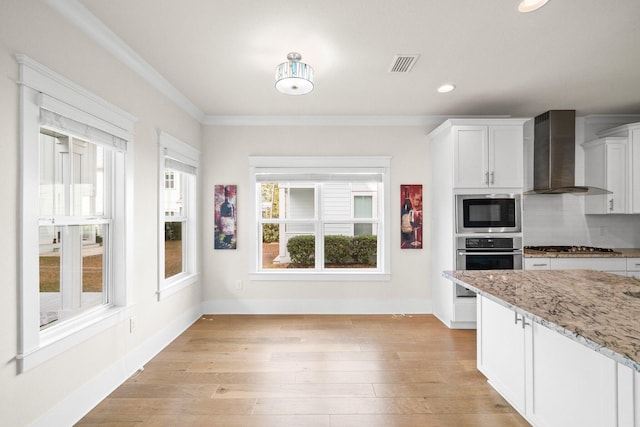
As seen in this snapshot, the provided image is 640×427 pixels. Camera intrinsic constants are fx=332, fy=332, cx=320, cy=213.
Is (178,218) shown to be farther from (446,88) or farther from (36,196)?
(446,88)

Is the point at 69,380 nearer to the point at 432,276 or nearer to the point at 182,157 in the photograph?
the point at 182,157

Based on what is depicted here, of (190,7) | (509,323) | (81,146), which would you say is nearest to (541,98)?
(509,323)

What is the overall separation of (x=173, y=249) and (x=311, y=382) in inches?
90.1

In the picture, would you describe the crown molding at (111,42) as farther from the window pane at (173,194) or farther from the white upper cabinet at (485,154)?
the white upper cabinet at (485,154)

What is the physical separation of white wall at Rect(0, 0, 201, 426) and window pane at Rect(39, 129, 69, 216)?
0.30m

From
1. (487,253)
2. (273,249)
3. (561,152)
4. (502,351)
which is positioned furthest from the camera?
(273,249)

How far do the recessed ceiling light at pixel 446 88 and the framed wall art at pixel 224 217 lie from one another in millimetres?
2823

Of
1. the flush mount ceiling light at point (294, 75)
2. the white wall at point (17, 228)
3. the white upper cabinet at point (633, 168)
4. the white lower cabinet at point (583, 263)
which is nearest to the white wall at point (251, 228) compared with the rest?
the white wall at point (17, 228)

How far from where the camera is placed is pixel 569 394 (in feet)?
5.45

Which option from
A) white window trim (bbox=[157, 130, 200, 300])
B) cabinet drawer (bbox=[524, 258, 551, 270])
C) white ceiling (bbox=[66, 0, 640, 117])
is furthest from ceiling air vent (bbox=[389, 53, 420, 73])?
cabinet drawer (bbox=[524, 258, 551, 270])

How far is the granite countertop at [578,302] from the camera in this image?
3.97ft

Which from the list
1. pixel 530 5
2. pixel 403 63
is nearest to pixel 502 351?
pixel 530 5

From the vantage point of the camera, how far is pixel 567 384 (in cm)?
167

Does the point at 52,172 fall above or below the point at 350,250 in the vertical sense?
above
